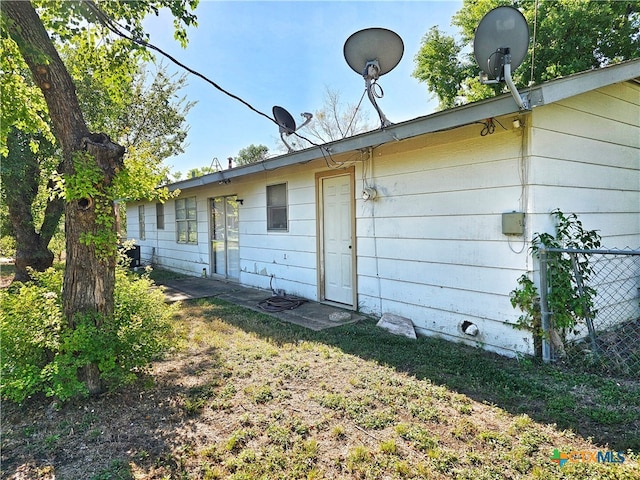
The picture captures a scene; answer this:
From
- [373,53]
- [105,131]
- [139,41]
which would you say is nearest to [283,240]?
[373,53]

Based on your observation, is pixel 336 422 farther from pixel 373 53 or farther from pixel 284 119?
pixel 284 119

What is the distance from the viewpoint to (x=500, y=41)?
306 centimetres

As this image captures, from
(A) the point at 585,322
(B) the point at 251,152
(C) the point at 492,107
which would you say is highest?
(B) the point at 251,152

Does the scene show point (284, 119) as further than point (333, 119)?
No

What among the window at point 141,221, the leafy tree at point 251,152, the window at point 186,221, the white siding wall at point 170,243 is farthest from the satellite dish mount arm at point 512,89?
the leafy tree at point 251,152

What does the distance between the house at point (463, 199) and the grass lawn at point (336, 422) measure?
2.77 feet

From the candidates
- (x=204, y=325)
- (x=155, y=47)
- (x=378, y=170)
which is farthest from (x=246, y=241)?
(x=155, y=47)

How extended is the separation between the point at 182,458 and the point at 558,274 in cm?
338

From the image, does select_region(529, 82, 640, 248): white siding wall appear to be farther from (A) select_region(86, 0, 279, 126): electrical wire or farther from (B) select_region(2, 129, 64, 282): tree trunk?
(B) select_region(2, 129, 64, 282): tree trunk

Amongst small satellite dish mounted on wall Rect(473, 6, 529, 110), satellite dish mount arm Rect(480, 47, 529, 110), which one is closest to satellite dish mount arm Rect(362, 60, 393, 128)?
small satellite dish mounted on wall Rect(473, 6, 529, 110)

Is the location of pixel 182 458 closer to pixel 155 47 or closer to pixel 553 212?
pixel 155 47

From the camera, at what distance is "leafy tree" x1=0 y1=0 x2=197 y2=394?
97.8 inches

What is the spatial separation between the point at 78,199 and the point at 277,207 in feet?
14.3

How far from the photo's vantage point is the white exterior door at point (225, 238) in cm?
820
